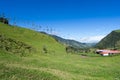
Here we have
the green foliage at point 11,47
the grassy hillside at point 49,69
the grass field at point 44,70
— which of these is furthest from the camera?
the green foliage at point 11,47

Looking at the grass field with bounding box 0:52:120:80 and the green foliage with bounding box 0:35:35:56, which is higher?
the green foliage with bounding box 0:35:35:56

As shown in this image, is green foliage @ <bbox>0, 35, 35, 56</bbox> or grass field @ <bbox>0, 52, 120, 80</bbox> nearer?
grass field @ <bbox>0, 52, 120, 80</bbox>

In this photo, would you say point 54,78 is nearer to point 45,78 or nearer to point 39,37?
point 45,78

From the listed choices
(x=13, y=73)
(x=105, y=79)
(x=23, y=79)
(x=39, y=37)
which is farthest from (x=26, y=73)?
(x=39, y=37)

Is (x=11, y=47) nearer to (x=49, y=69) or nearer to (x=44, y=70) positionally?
(x=49, y=69)

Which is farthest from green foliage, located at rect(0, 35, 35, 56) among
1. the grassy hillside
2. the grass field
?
the grass field

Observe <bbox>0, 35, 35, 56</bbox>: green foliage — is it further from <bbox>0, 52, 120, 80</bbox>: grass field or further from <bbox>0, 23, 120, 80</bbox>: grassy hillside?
<bbox>0, 52, 120, 80</bbox>: grass field

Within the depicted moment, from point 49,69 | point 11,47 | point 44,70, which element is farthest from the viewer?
point 11,47

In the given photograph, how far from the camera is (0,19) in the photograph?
585 ft

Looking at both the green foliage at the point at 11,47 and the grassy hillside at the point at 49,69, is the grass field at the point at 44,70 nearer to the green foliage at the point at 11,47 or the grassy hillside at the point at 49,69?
the grassy hillside at the point at 49,69

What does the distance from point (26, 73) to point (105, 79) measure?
1564 cm

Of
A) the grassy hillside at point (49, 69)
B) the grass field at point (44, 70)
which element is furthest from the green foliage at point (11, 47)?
the grass field at point (44, 70)

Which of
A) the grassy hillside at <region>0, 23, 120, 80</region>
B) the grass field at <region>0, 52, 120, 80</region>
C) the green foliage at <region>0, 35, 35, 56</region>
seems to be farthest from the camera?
the green foliage at <region>0, 35, 35, 56</region>

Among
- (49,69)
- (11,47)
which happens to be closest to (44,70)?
(49,69)
